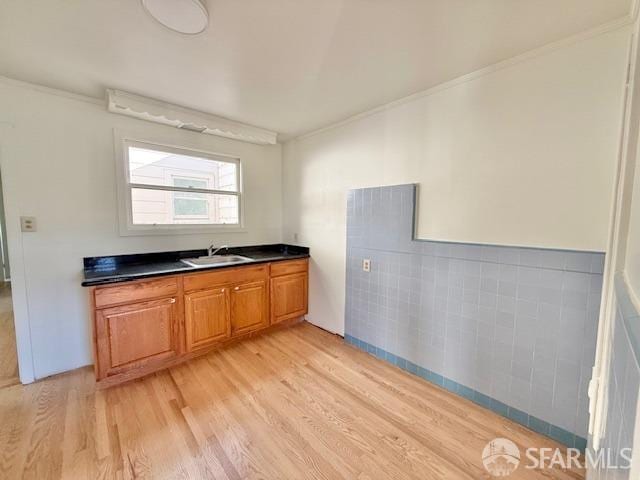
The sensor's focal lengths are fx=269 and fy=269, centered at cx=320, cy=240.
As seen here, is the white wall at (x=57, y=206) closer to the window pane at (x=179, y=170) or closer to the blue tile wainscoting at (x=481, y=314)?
the window pane at (x=179, y=170)

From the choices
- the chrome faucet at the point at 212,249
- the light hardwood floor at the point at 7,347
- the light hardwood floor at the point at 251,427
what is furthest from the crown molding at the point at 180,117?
the light hardwood floor at the point at 7,347

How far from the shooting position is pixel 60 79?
1.96 metres

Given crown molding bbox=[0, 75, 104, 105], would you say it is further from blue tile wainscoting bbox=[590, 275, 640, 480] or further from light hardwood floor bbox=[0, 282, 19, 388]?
blue tile wainscoting bbox=[590, 275, 640, 480]

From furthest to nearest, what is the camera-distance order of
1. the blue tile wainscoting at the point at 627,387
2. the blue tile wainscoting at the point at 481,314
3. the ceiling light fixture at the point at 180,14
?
the blue tile wainscoting at the point at 481,314 < the ceiling light fixture at the point at 180,14 < the blue tile wainscoting at the point at 627,387

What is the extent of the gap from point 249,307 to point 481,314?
2066mm

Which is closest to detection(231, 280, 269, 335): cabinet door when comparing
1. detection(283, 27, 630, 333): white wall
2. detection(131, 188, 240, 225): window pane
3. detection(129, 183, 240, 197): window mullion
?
detection(131, 188, 240, 225): window pane

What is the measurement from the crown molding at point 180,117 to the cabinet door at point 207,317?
1570 mm

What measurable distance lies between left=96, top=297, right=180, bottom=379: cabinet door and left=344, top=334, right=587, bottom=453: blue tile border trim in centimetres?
181

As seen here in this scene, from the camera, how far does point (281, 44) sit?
157 cm

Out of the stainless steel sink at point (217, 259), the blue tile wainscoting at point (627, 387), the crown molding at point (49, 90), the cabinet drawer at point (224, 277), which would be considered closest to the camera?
the blue tile wainscoting at point (627, 387)

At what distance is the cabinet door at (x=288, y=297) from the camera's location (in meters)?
2.98

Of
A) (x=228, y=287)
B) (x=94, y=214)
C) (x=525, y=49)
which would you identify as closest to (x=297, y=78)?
(x=525, y=49)

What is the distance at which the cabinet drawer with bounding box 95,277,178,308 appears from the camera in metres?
1.95

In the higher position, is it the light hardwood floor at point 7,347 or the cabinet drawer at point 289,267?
the cabinet drawer at point 289,267
